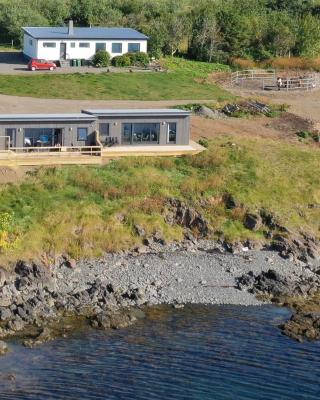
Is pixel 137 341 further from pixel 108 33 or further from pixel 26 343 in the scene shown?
pixel 108 33

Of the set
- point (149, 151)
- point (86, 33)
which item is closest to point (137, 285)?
point (149, 151)

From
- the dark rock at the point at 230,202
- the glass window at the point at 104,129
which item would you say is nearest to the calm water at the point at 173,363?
the dark rock at the point at 230,202

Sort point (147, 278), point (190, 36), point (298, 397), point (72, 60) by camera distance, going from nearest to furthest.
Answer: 1. point (298, 397)
2. point (147, 278)
3. point (72, 60)
4. point (190, 36)

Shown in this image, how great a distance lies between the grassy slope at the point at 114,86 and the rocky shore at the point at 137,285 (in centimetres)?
2858

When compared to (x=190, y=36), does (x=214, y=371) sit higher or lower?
lower

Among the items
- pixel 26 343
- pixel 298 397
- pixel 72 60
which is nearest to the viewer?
pixel 298 397

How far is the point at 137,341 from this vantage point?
48.8 metres

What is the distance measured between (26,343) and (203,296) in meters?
10.9

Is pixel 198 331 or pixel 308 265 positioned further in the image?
pixel 308 265

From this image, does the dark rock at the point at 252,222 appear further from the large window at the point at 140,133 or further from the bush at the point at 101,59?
the bush at the point at 101,59

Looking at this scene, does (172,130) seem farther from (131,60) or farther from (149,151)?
(131,60)

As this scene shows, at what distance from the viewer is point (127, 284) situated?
179 ft

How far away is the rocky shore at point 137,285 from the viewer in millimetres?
50500

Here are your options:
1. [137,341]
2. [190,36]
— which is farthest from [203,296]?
[190,36]
